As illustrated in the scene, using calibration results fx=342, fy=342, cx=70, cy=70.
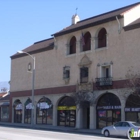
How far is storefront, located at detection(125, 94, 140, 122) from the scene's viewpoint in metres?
34.1

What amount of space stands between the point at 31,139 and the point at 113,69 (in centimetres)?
1676

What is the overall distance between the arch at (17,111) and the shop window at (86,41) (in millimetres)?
Result: 16422

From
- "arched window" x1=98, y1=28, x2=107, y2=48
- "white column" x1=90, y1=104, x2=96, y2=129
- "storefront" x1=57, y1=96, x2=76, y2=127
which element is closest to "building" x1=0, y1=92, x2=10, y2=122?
"storefront" x1=57, y1=96, x2=76, y2=127

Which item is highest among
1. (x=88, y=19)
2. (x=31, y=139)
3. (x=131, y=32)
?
(x=88, y=19)

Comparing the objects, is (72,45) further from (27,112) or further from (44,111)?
(27,112)

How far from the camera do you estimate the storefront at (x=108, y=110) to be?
36594 millimetres

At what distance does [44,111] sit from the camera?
46.9 metres

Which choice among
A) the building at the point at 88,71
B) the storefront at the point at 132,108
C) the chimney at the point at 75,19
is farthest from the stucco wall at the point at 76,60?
the chimney at the point at 75,19

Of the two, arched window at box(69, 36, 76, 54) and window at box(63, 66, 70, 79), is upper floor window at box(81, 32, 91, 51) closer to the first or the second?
arched window at box(69, 36, 76, 54)

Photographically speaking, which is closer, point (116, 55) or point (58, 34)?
point (116, 55)

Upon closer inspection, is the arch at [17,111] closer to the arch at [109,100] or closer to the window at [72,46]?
the window at [72,46]

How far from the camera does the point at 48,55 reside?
154 ft

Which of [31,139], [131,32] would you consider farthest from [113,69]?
[31,139]

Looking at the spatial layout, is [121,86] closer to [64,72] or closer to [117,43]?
[117,43]
